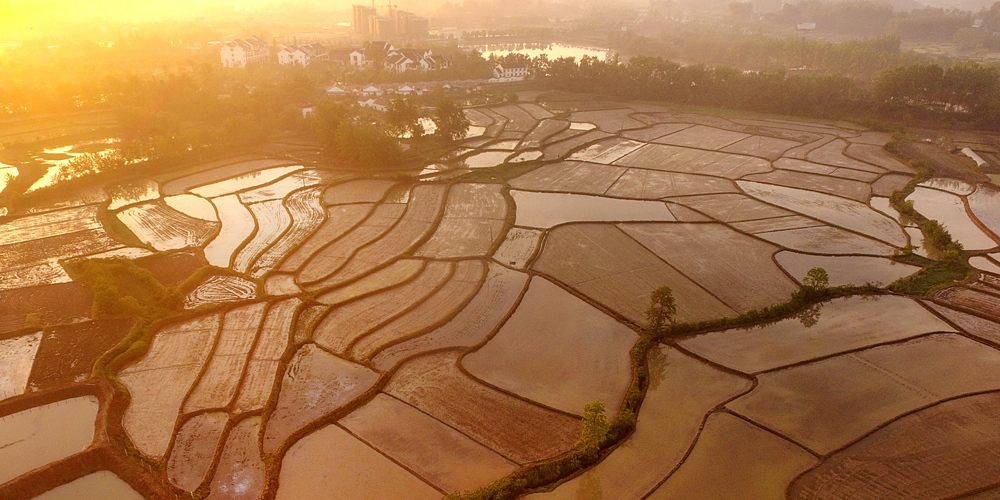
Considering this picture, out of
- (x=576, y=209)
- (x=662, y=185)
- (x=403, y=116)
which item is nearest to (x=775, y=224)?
(x=662, y=185)

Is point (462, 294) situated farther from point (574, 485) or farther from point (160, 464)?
point (160, 464)

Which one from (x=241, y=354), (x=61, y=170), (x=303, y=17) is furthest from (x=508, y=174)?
(x=303, y=17)

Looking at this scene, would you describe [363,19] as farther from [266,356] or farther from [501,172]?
[266,356]

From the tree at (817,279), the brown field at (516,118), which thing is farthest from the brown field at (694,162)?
the tree at (817,279)

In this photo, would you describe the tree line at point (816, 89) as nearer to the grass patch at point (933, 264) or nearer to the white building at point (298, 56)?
the grass patch at point (933, 264)

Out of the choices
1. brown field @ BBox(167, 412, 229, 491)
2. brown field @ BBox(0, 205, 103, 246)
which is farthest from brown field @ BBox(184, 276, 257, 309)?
brown field @ BBox(0, 205, 103, 246)
